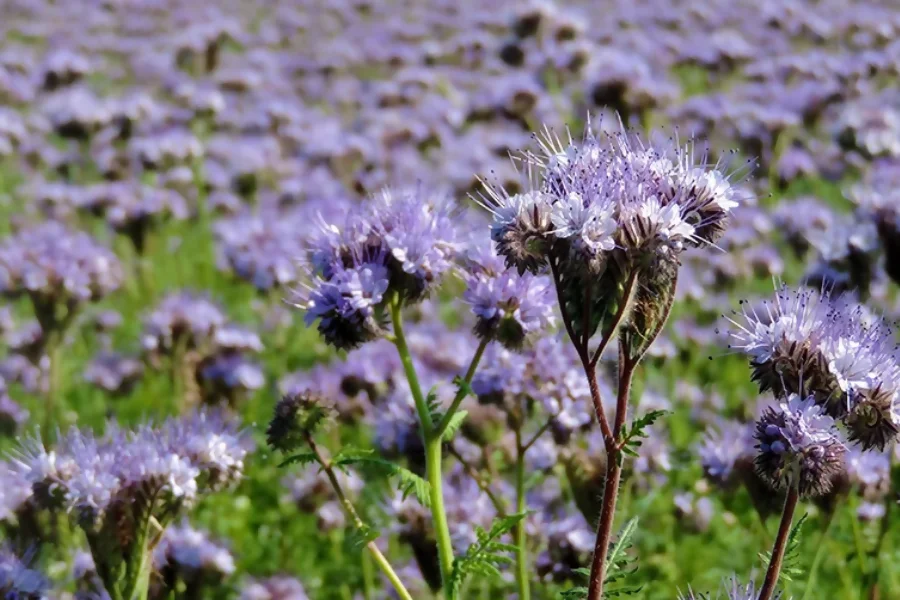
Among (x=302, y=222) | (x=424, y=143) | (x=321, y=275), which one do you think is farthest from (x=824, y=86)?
(x=321, y=275)

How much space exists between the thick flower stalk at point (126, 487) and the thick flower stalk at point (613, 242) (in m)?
1.18

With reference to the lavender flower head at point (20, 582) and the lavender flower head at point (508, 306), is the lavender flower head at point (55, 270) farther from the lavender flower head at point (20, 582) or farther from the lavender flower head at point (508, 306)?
the lavender flower head at point (508, 306)

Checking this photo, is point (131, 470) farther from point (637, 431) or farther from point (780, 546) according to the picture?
point (780, 546)

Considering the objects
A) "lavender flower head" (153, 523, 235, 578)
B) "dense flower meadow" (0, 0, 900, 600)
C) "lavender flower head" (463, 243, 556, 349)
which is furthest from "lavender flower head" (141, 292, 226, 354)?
"lavender flower head" (463, 243, 556, 349)

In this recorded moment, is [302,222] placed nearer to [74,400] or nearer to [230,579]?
[74,400]

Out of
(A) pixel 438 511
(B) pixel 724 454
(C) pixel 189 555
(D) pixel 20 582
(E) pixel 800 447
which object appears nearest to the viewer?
(E) pixel 800 447

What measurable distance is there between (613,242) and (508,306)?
25.6 inches

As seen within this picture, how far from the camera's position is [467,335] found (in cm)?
484

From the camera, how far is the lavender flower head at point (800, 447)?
2.05 meters

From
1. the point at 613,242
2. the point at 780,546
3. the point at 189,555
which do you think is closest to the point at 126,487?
the point at 189,555

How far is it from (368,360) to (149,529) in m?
1.90

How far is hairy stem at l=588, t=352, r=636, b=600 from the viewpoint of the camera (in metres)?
2.13

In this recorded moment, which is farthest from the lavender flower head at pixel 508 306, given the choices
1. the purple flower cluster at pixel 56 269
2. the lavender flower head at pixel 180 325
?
the purple flower cluster at pixel 56 269

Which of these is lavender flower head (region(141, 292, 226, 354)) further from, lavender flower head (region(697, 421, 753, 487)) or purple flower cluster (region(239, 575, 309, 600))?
lavender flower head (region(697, 421, 753, 487))
